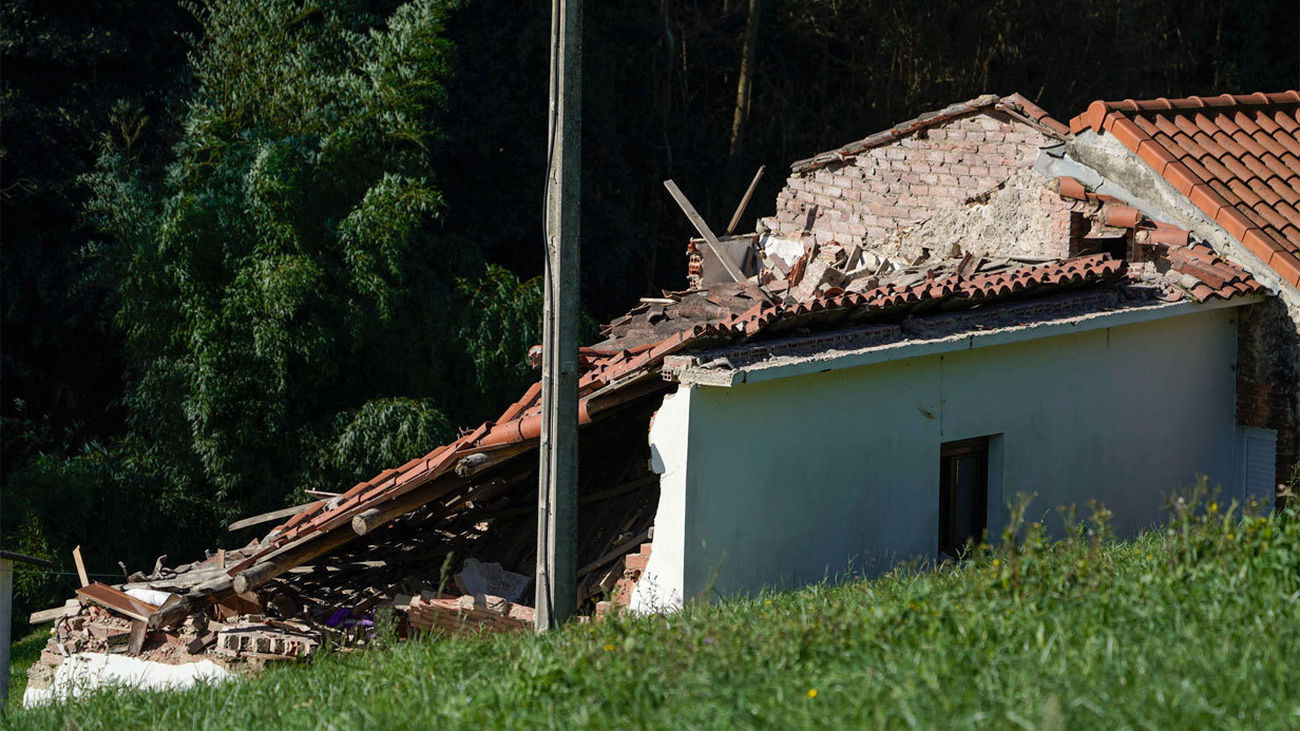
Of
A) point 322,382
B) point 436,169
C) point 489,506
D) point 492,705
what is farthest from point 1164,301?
point 436,169

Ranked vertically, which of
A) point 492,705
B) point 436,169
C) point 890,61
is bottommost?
point 492,705

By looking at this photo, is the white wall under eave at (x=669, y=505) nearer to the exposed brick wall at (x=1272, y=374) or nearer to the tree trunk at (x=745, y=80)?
the exposed brick wall at (x=1272, y=374)

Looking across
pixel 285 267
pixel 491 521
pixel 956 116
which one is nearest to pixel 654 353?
pixel 491 521

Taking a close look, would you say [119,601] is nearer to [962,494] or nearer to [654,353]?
[654,353]

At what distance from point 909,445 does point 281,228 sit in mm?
10213

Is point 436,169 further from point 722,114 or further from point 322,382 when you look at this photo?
point 722,114

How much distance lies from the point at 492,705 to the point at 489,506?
5324 millimetres

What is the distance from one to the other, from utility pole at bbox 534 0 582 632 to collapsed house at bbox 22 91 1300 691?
627mm

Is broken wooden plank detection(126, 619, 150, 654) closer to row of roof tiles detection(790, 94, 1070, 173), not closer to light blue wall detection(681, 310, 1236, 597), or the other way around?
light blue wall detection(681, 310, 1236, 597)

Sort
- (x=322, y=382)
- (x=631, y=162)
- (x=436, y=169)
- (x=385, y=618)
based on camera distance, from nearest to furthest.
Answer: (x=385, y=618)
(x=322, y=382)
(x=436, y=169)
(x=631, y=162)

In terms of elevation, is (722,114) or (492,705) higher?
(722,114)

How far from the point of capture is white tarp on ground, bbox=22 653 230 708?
30.5ft

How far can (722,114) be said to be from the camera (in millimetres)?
27188

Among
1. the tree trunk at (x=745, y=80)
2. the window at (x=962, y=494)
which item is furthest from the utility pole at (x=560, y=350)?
the tree trunk at (x=745, y=80)
